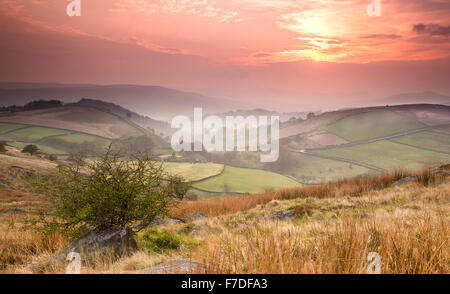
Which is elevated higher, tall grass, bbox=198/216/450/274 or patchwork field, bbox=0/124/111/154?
tall grass, bbox=198/216/450/274

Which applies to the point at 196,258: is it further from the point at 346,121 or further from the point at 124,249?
the point at 346,121

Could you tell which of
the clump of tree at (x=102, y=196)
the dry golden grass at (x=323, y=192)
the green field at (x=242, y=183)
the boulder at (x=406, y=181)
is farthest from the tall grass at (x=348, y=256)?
the green field at (x=242, y=183)

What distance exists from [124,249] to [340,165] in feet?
385

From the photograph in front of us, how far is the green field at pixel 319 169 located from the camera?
9882 cm

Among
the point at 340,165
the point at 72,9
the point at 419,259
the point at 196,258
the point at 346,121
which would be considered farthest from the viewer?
the point at 346,121

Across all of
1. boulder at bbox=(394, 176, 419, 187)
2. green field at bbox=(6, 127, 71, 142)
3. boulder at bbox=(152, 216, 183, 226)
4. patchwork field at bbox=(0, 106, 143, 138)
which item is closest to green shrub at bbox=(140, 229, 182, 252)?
boulder at bbox=(152, 216, 183, 226)

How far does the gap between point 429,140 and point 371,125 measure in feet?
114

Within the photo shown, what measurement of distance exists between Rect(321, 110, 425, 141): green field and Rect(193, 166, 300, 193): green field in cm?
7430

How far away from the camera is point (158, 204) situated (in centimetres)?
752

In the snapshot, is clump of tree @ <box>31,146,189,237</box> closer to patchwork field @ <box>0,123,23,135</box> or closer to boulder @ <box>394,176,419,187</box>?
boulder @ <box>394,176,419,187</box>

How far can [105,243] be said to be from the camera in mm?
5793

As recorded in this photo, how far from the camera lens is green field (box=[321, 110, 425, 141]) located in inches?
5394
